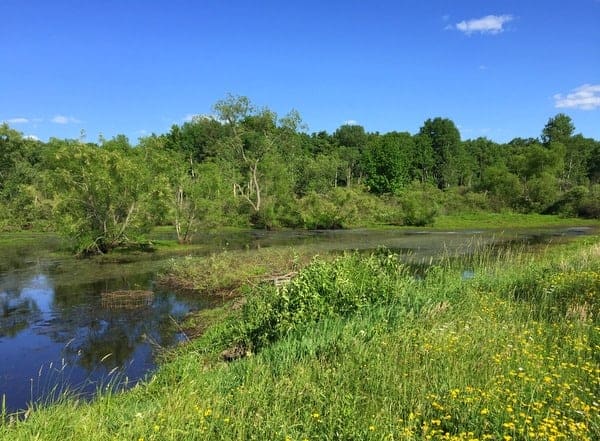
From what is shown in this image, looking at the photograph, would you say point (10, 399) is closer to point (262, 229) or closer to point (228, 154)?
point (262, 229)

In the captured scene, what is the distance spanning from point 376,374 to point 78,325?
38.6 feet

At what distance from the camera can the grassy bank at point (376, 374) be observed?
491 cm

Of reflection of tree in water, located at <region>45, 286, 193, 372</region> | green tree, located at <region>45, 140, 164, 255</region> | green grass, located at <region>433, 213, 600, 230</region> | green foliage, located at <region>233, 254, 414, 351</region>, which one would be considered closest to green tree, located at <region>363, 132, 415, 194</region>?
green grass, located at <region>433, 213, 600, 230</region>

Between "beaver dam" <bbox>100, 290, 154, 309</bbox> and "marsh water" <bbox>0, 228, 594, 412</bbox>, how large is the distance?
127 millimetres

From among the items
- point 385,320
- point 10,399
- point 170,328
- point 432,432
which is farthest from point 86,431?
point 170,328

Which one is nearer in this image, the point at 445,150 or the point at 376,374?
the point at 376,374

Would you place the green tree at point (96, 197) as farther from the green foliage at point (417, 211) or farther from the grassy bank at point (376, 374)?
the green foliage at point (417, 211)

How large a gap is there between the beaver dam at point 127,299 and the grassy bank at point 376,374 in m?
7.17

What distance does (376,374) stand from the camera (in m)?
6.19

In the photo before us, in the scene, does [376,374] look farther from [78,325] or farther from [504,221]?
[504,221]

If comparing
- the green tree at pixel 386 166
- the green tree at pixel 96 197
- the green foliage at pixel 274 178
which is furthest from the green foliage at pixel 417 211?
the green tree at pixel 96 197

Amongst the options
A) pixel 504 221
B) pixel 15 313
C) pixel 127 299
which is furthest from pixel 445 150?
pixel 15 313

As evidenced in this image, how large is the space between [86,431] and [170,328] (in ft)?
31.5

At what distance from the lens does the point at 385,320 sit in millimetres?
8695
